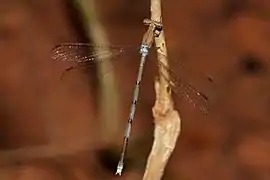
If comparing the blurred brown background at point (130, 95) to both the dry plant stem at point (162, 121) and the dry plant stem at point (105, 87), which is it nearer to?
the dry plant stem at point (105, 87)

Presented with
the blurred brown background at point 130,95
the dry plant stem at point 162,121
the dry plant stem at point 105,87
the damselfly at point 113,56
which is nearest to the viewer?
the dry plant stem at point 162,121

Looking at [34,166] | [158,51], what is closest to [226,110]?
[34,166]

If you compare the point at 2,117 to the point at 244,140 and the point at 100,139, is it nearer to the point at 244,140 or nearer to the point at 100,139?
the point at 100,139

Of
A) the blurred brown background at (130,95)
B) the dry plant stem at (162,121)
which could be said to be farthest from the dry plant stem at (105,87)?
the dry plant stem at (162,121)

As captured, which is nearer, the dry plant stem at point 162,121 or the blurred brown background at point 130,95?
the dry plant stem at point 162,121

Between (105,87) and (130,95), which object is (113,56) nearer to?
(105,87)

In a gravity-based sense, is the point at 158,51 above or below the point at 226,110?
above
